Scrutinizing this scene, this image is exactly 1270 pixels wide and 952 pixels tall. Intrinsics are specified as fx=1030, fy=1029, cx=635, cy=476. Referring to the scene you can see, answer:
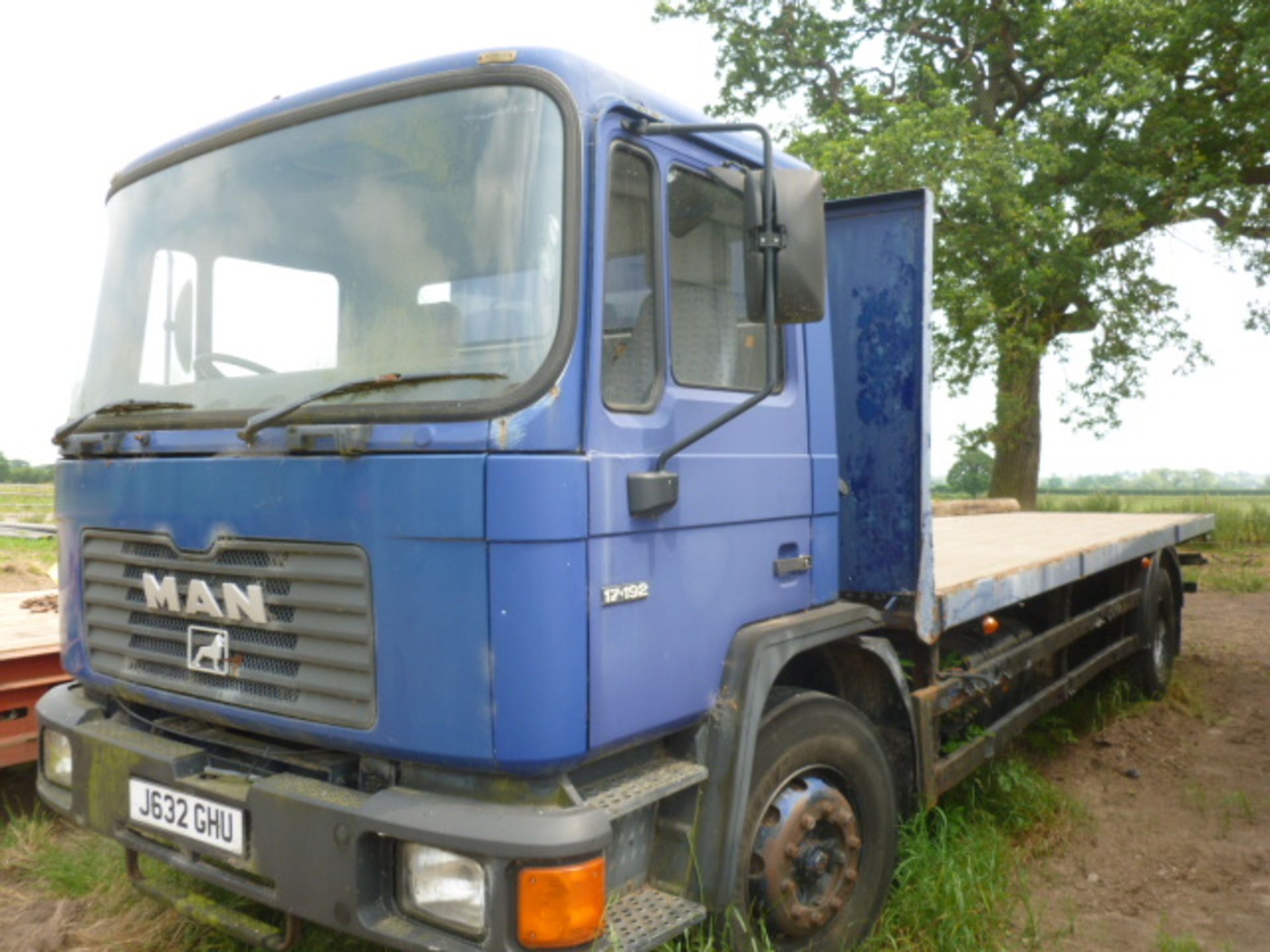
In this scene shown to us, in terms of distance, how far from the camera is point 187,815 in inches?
102

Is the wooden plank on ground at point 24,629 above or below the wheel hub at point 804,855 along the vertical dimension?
above

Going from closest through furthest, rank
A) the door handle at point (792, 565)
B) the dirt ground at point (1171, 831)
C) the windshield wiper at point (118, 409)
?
the windshield wiper at point (118, 409), the door handle at point (792, 565), the dirt ground at point (1171, 831)

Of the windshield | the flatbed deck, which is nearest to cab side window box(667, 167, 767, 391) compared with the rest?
the windshield

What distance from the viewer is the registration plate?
2.47 meters

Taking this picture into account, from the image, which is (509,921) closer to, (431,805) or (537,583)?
(431,805)

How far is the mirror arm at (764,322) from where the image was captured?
7.88 feet

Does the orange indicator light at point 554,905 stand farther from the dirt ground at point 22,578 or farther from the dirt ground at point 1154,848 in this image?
the dirt ground at point 22,578

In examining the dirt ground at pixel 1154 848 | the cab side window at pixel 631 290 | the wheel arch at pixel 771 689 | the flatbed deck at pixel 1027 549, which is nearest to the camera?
the cab side window at pixel 631 290

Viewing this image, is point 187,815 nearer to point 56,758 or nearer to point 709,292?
point 56,758

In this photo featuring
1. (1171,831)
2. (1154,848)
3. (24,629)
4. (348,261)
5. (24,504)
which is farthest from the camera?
(24,504)

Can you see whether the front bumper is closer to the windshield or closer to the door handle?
the windshield

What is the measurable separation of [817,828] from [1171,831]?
7.73 feet

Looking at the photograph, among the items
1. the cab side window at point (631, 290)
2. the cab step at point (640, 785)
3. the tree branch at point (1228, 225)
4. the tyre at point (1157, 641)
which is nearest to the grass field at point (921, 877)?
the cab step at point (640, 785)

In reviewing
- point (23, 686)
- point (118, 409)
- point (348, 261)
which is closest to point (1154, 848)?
point (348, 261)
